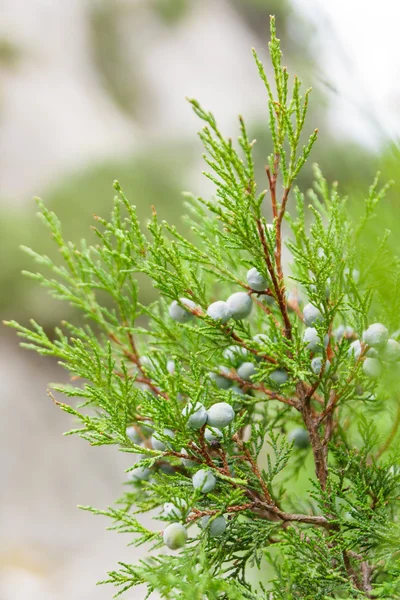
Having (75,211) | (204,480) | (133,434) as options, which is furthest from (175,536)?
(75,211)

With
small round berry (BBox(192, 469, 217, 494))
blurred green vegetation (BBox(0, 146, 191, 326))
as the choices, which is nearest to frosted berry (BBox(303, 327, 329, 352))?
small round berry (BBox(192, 469, 217, 494))

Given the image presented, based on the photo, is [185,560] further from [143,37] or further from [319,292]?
[143,37]

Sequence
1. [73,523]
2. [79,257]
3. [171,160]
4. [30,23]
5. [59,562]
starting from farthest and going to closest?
[30,23], [171,160], [73,523], [59,562], [79,257]

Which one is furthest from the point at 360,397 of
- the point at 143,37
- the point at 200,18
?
the point at 200,18

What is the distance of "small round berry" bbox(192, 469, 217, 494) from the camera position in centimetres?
34

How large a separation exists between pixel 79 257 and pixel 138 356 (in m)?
0.12

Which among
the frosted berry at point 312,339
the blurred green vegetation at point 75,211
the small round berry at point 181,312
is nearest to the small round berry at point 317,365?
the frosted berry at point 312,339

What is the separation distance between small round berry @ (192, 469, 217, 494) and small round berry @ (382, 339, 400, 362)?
0.51ft

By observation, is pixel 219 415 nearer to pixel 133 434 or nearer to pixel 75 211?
pixel 133 434

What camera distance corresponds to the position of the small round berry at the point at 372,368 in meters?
0.35

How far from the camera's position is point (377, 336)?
339mm

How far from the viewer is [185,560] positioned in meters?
0.34

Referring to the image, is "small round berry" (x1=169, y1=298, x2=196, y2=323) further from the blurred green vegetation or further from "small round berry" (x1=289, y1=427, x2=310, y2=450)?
the blurred green vegetation

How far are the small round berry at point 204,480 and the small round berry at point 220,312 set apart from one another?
112 mm
